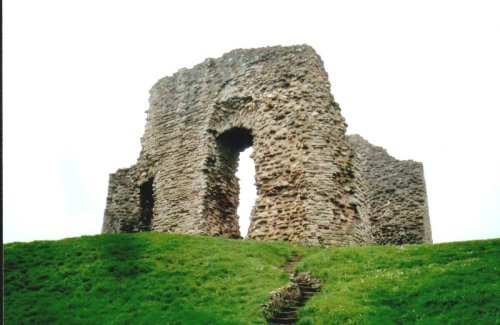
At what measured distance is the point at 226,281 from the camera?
38.2 feet

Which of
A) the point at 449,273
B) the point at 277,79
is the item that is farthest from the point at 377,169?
the point at 449,273

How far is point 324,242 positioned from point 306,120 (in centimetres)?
475

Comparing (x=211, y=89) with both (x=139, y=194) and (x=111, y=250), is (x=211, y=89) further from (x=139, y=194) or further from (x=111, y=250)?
(x=111, y=250)

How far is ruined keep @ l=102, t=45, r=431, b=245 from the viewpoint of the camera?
56.1 feet

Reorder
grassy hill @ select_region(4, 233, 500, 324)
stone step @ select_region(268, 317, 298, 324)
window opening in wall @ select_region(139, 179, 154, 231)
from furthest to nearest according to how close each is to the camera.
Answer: window opening in wall @ select_region(139, 179, 154, 231) → stone step @ select_region(268, 317, 298, 324) → grassy hill @ select_region(4, 233, 500, 324)

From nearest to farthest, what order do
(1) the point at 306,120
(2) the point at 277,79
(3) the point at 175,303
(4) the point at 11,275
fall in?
(3) the point at 175,303 → (4) the point at 11,275 → (1) the point at 306,120 → (2) the point at 277,79

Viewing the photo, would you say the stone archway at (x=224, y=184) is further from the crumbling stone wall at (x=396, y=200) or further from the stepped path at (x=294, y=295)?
the crumbling stone wall at (x=396, y=200)

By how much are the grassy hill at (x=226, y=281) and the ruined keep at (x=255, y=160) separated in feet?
7.98

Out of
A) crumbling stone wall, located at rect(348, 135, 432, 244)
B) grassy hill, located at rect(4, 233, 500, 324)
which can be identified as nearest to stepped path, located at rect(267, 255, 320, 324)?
grassy hill, located at rect(4, 233, 500, 324)

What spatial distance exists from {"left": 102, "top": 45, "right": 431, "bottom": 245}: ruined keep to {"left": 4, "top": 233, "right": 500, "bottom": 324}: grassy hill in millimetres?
2433

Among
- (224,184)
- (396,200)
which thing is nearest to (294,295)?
(224,184)

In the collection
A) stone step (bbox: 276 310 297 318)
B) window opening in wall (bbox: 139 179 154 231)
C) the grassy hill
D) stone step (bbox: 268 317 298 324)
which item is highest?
window opening in wall (bbox: 139 179 154 231)

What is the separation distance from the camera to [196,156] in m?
20.0

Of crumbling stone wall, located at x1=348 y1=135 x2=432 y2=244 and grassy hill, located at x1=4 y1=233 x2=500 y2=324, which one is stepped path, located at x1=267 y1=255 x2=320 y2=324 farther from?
crumbling stone wall, located at x1=348 y1=135 x2=432 y2=244
